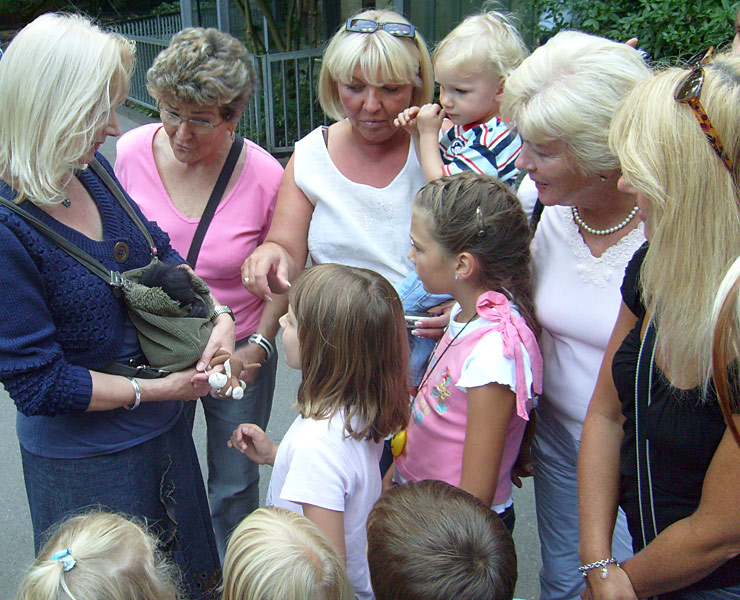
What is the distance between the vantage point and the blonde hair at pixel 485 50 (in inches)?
92.4

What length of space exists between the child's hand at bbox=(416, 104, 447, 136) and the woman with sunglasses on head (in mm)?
127

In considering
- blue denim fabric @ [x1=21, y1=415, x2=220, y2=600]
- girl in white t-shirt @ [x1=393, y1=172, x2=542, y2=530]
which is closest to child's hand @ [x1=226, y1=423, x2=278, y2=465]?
blue denim fabric @ [x1=21, y1=415, x2=220, y2=600]

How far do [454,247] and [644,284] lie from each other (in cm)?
58

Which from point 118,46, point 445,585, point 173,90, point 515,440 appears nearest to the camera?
point 445,585

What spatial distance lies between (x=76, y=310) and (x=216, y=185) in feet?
2.85

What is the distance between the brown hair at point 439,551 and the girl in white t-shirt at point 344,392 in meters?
0.34

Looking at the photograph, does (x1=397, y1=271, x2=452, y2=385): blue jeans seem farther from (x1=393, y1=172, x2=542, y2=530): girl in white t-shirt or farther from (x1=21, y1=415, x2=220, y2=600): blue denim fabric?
(x1=21, y1=415, x2=220, y2=600): blue denim fabric

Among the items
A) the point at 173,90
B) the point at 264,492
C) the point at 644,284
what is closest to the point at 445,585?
the point at 644,284

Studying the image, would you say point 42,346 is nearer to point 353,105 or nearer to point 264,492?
point 353,105

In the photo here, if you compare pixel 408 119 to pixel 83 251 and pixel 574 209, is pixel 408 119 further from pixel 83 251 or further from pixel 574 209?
pixel 83 251

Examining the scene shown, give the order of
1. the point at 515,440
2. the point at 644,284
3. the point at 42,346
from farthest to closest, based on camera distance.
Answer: the point at 515,440, the point at 42,346, the point at 644,284

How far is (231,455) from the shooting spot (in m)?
2.58

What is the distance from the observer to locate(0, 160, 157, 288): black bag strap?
1614 millimetres

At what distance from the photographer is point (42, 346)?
162cm
